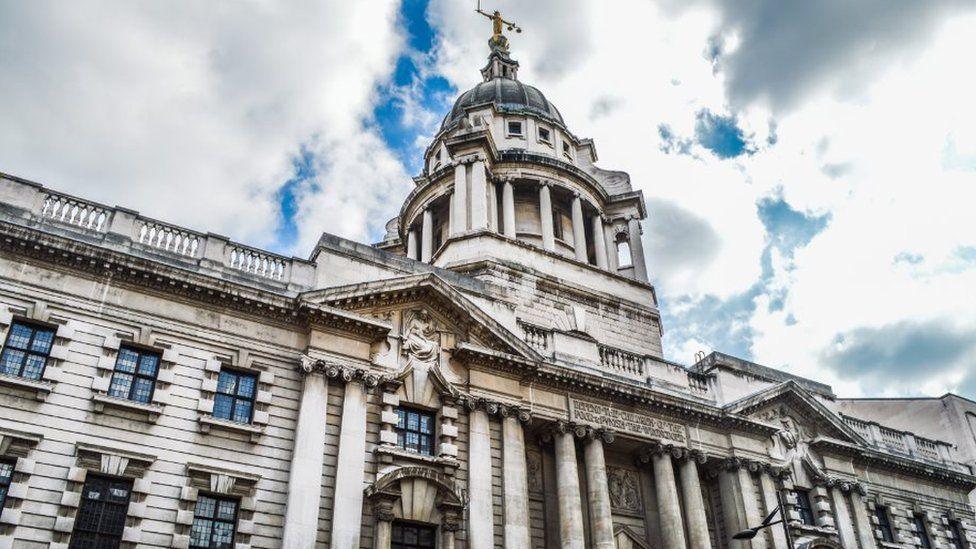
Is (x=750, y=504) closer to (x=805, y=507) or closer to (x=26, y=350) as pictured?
(x=805, y=507)

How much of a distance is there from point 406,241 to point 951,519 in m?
28.6

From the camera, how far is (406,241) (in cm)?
4297

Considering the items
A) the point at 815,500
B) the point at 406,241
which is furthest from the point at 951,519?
the point at 406,241

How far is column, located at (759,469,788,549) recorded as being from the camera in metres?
26.6

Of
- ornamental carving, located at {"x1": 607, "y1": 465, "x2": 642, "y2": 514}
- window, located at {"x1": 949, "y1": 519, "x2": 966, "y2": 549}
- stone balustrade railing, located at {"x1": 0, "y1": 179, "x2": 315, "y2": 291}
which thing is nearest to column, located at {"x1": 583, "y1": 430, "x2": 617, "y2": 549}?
ornamental carving, located at {"x1": 607, "y1": 465, "x2": 642, "y2": 514}

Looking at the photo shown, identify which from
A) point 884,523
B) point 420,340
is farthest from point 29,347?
point 884,523

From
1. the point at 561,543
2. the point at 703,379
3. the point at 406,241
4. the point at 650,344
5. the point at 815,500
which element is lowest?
the point at 561,543

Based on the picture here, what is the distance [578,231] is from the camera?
38594 mm

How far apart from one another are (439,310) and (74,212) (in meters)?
10.5

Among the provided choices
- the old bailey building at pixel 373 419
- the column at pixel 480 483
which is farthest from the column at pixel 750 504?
the column at pixel 480 483

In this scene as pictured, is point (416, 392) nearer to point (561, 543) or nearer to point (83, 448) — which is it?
point (561, 543)

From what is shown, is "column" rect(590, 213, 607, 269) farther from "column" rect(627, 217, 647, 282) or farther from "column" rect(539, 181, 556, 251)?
"column" rect(539, 181, 556, 251)

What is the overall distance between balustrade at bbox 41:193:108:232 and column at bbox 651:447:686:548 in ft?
60.5

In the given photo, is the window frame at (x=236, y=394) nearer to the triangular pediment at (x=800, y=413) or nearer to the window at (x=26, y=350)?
the window at (x=26, y=350)
